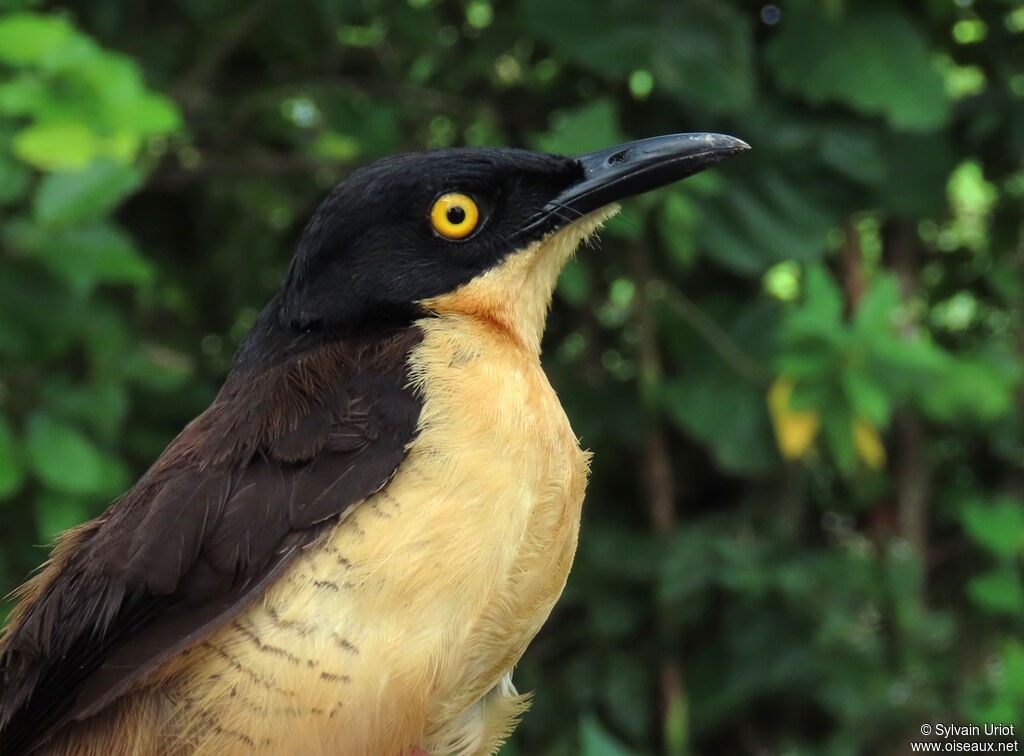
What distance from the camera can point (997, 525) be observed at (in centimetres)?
495

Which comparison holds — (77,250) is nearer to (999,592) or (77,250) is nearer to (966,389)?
(966,389)

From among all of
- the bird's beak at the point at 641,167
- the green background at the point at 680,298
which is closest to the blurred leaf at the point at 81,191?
the green background at the point at 680,298

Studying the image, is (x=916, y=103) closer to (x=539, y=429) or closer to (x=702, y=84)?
(x=702, y=84)

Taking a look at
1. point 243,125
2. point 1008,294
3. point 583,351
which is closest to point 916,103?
point 1008,294

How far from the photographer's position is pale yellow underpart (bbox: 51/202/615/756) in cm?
208

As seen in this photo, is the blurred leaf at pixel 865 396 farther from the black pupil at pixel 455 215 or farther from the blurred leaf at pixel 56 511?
the blurred leaf at pixel 56 511

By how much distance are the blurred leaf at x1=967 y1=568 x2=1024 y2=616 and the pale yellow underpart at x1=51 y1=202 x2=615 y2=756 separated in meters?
3.23

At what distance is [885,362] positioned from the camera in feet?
12.8

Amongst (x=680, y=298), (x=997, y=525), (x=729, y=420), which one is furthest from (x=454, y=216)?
(x=997, y=525)

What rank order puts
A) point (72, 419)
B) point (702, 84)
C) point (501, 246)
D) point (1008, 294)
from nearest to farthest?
point (501, 246) → point (72, 419) → point (702, 84) → point (1008, 294)

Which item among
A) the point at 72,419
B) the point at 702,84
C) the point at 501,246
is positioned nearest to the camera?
the point at 501,246

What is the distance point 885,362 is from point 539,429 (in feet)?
6.53

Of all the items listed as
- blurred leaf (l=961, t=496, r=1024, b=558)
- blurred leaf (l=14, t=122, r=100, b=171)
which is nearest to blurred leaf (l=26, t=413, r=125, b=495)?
blurred leaf (l=14, t=122, r=100, b=171)

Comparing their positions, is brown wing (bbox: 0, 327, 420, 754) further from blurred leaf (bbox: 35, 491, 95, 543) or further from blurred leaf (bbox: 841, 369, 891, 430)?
blurred leaf (bbox: 841, 369, 891, 430)
